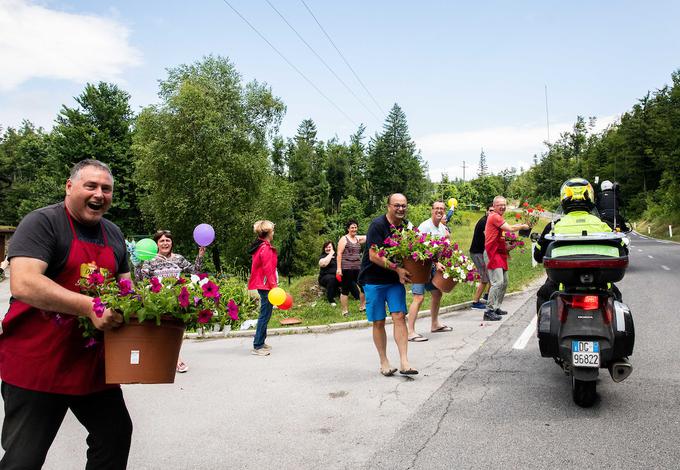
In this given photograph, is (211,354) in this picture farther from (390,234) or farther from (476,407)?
(476,407)

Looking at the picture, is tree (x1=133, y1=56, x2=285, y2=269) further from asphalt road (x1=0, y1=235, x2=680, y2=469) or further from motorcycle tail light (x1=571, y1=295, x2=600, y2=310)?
motorcycle tail light (x1=571, y1=295, x2=600, y2=310)

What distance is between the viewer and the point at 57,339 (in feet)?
8.79

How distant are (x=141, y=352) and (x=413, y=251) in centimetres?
380

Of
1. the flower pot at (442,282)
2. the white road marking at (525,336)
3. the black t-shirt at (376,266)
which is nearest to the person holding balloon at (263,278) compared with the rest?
the black t-shirt at (376,266)

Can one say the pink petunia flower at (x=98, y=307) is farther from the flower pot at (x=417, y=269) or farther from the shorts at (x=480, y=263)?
the shorts at (x=480, y=263)

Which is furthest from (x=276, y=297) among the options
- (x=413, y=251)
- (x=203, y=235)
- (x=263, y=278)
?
(x=413, y=251)

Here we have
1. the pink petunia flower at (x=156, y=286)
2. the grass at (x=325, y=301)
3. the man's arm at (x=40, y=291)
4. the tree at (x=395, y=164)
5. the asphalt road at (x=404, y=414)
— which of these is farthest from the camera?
Answer: the tree at (x=395, y=164)

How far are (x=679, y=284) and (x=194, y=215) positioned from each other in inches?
1320

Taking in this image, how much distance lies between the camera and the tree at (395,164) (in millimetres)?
85562

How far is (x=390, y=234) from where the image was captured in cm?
626

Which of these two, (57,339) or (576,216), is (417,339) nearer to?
(576,216)

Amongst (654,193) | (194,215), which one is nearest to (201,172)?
(194,215)

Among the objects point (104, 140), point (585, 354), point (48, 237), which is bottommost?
point (585, 354)

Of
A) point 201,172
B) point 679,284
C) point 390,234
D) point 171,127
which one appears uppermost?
point 171,127
